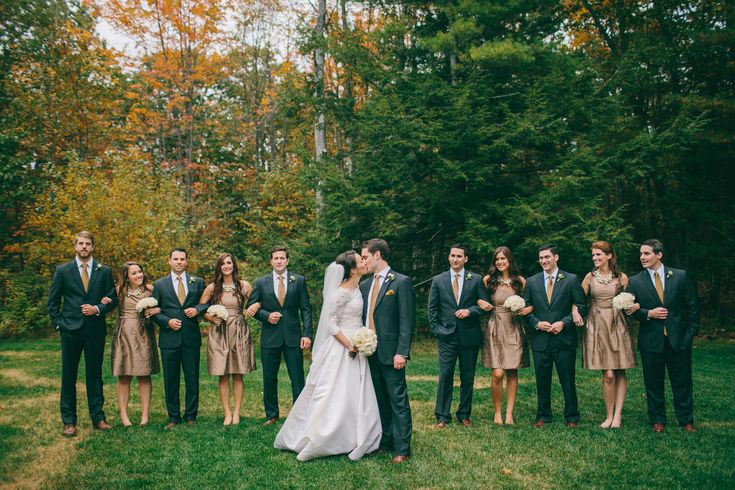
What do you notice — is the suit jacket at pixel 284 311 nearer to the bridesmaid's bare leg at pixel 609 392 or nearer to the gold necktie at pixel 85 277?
Result: the gold necktie at pixel 85 277

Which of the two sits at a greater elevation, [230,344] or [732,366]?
[230,344]

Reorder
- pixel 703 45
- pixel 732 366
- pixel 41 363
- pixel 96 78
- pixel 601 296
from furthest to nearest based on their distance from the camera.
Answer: pixel 96 78
pixel 703 45
pixel 41 363
pixel 732 366
pixel 601 296

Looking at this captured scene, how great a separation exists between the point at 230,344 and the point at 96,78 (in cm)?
2039

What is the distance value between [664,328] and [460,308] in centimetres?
244

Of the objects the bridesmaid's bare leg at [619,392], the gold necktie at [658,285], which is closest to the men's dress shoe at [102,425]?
the bridesmaid's bare leg at [619,392]

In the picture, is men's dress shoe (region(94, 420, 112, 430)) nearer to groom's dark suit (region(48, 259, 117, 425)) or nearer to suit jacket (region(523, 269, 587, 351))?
groom's dark suit (region(48, 259, 117, 425))

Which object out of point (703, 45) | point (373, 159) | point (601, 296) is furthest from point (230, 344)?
point (703, 45)

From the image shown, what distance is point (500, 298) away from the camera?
310 inches

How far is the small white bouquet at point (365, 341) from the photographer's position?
6020 millimetres

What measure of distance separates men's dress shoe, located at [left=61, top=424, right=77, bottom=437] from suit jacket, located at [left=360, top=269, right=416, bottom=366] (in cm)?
396

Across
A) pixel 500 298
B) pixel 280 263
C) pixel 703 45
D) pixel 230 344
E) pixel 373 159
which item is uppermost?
pixel 703 45

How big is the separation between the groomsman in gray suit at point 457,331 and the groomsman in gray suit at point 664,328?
1865 mm

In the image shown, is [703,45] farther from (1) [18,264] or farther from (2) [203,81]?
(1) [18,264]

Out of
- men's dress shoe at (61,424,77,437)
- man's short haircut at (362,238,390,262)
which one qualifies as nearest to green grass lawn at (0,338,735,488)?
men's dress shoe at (61,424,77,437)
